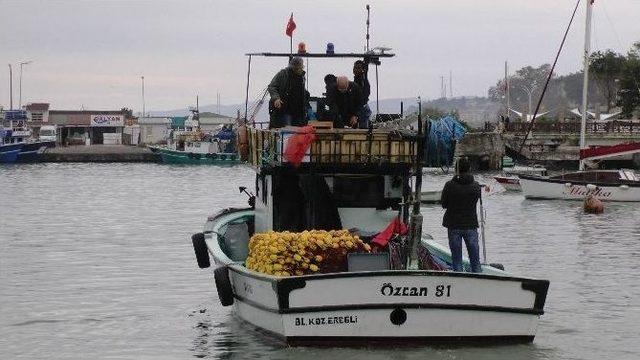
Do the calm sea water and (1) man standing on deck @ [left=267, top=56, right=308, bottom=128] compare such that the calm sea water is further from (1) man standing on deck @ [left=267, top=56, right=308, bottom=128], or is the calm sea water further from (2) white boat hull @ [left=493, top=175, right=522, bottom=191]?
(2) white boat hull @ [left=493, top=175, right=522, bottom=191]

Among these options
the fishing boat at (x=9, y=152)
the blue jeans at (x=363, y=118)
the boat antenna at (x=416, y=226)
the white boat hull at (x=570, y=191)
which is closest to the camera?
the boat antenna at (x=416, y=226)

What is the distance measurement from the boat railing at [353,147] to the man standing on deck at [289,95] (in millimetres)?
1411

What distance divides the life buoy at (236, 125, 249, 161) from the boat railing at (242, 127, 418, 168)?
3.72 m

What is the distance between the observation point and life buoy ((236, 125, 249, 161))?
2288 cm

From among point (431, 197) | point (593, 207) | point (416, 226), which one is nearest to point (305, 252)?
point (416, 226)

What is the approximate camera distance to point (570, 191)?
2249 inches

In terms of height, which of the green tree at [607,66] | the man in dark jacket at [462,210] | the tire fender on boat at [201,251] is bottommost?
the tire fender on boat at [201,251]

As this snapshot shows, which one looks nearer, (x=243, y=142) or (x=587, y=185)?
(x=243, y=142)

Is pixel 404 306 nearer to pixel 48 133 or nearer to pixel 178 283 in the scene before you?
pixel 178 283

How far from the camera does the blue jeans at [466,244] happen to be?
1814 cm

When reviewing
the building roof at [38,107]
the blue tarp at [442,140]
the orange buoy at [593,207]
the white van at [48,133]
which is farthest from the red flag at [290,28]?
the building roof at [38,107]

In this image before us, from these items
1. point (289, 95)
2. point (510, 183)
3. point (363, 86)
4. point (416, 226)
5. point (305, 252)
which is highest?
point (363, 86)

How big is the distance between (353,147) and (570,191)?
39773mm

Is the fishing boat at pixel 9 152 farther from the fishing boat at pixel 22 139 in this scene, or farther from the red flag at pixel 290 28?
the red flag at pixel 290 28
